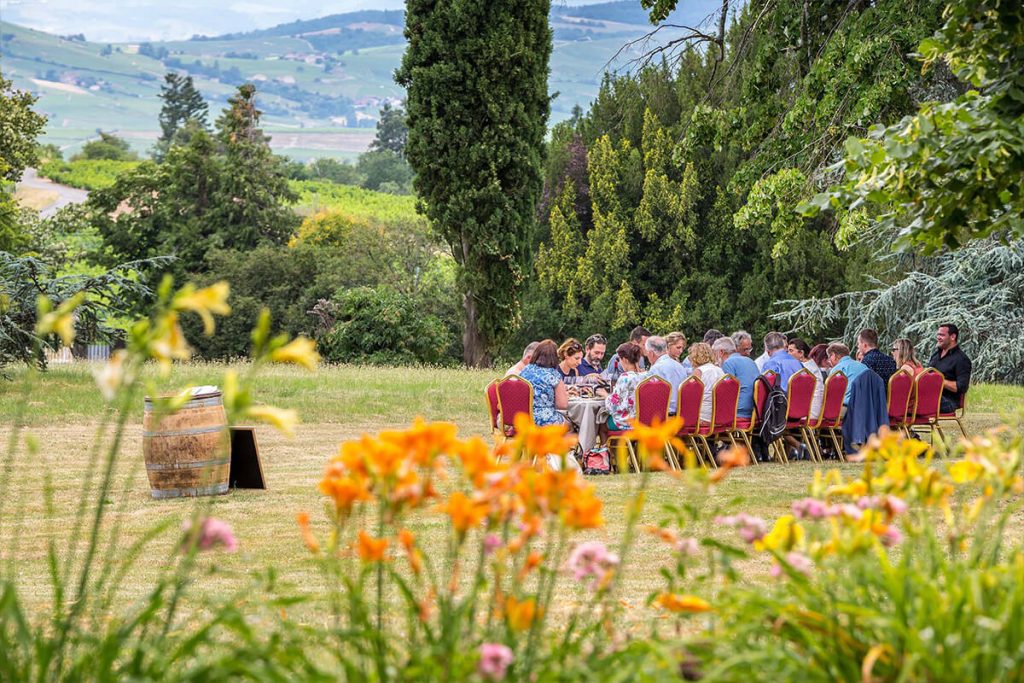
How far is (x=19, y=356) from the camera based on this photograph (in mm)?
19188

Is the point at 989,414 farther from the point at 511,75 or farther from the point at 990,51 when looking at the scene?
the point at 990,51

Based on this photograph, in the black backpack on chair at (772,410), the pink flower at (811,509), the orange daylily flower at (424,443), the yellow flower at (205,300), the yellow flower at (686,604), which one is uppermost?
the yellow flower at (205,300)

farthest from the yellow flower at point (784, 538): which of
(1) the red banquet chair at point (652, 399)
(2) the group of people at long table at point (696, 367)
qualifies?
(1) the red banquet chair at point (652, 399)

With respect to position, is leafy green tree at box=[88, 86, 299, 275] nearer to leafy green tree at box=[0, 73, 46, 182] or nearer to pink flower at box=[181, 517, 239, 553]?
leafy green tree at box=[0, 73, 46, 182]

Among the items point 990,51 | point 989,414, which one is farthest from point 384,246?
point 990,51

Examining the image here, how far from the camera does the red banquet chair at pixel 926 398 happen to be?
13.0 meters

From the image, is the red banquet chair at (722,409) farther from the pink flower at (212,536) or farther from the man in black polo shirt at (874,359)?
the pink flower at (212,536)

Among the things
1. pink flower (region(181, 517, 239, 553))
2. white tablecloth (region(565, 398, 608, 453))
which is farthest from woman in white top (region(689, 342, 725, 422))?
pink flower (region(181, 517, 239, 553))

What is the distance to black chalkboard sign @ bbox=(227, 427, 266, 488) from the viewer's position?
32.6ft

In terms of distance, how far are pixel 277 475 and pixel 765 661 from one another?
897 centimetres

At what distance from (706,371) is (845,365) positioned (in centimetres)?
182

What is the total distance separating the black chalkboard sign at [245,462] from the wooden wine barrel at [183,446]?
430 millimetres

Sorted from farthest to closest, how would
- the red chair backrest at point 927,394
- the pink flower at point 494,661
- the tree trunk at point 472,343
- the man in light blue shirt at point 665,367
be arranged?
the tree trunk at point 472,343 → the red chair backrest at point 927,394 → the man in light blue shirt at point 665,367 → the pink flower at point 494,661

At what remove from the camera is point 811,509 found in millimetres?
2920
